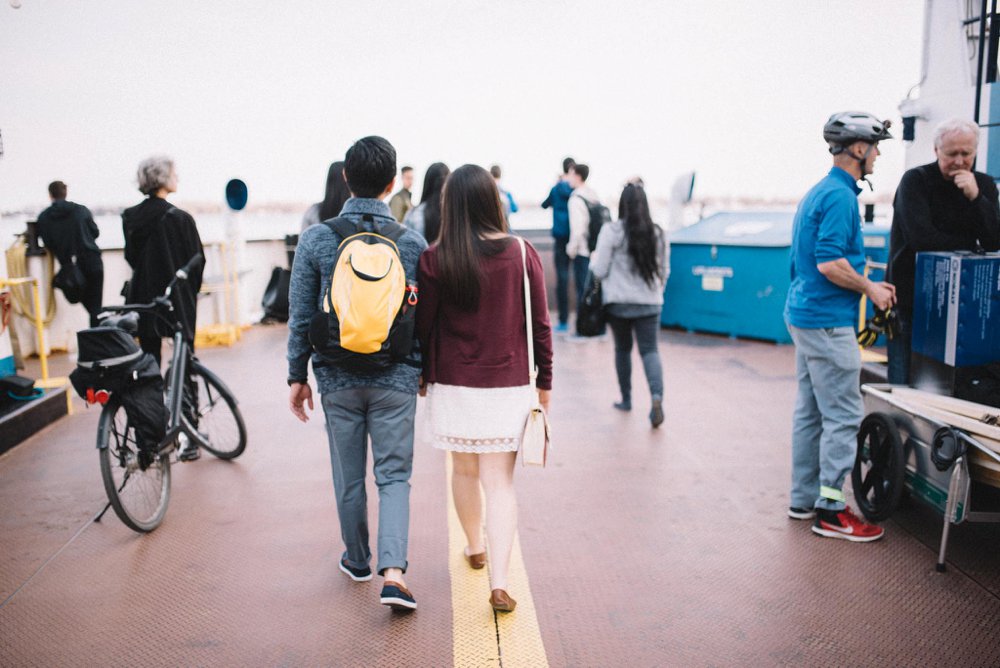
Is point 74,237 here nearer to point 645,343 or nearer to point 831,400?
point 645,343

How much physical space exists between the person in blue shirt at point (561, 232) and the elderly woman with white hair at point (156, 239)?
5.75 meters

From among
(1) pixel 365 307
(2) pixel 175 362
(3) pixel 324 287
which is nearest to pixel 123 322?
(2) pixel 175 362

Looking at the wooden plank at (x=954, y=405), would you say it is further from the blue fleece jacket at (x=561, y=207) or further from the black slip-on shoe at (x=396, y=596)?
the blue fleece jacket at (x=561, y=207)

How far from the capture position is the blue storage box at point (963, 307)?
356cm

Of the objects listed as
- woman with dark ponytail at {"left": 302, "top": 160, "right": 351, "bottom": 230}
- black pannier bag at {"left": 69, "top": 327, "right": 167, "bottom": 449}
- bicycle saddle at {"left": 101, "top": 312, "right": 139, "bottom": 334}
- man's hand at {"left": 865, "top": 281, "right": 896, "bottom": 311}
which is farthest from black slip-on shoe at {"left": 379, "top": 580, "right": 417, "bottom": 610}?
woman with dark ponytail at {"left": 302, "top": 160, "right": 351, "bottom": 230}

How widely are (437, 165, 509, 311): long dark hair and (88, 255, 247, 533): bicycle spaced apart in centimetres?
201

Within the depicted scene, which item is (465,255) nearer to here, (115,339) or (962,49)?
(115,339)

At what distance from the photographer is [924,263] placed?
3.95 m

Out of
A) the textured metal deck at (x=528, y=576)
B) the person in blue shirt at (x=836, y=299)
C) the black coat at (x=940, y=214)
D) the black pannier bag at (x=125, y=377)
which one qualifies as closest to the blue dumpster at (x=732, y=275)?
the textured metal deck at (x=528, y=576)

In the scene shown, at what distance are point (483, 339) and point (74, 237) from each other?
21.6 feet

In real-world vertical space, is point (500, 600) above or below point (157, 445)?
below

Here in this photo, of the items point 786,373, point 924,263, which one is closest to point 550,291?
point 786,373

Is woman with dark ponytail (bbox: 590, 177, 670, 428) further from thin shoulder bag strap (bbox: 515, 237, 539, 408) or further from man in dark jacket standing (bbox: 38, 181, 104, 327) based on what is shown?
man in dark jacket standing (bbox: 38, 181, 104, 327)

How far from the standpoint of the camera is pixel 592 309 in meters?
6.19
